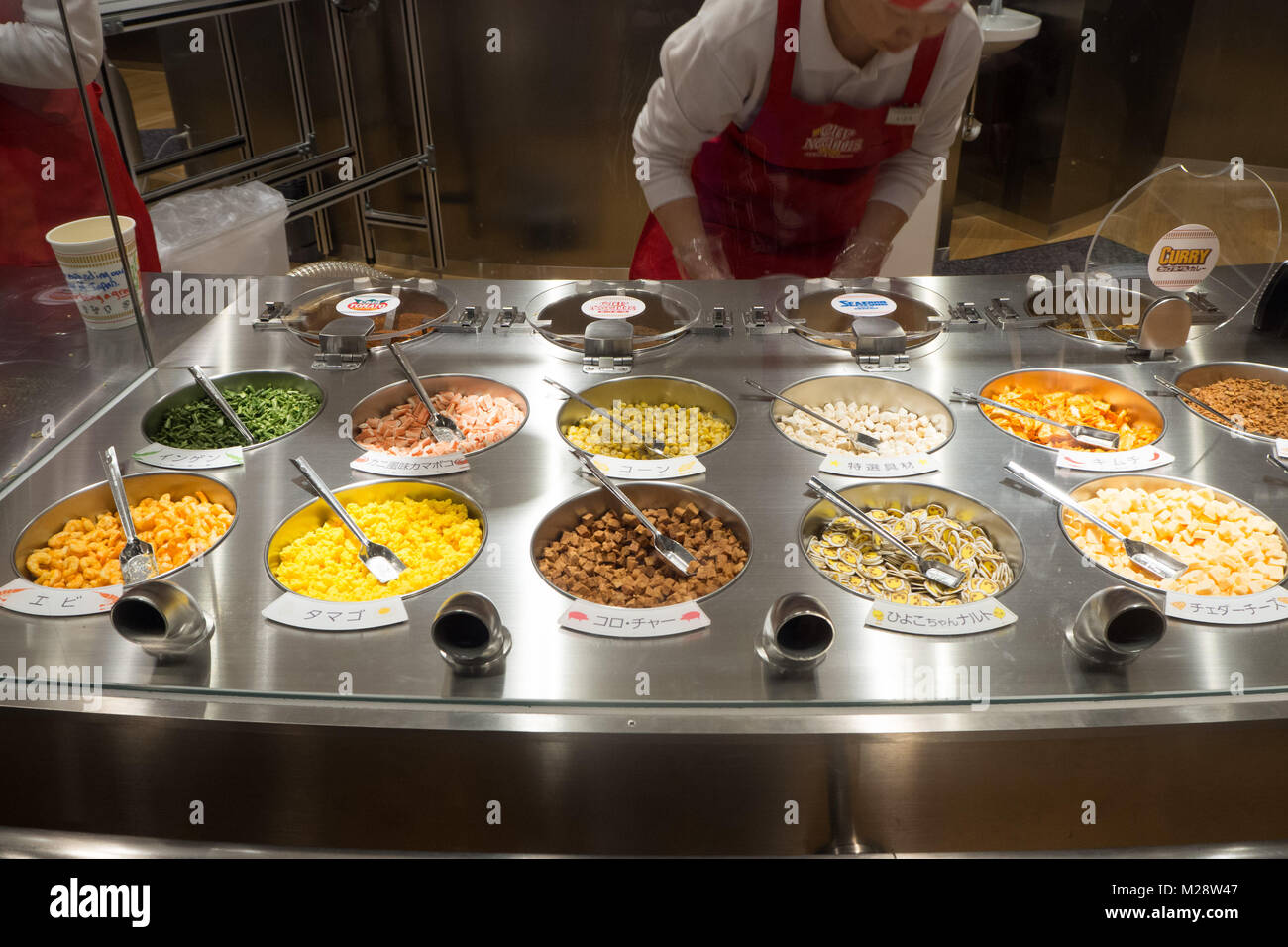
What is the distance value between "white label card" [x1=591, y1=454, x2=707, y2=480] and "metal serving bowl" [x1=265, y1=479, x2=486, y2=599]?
21cm

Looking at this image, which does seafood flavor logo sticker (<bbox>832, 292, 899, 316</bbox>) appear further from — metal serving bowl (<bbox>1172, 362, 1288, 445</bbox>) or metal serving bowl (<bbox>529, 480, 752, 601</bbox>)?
metal serving bowl (<bbox>529, 480, 752, 601</bbox>)

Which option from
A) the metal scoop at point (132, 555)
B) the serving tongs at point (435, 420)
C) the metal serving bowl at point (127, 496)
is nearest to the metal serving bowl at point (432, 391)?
the serving tongs at point (435, 420)

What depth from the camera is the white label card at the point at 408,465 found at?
1355mm

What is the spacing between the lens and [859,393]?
5.24ft

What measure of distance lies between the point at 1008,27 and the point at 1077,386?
3.29 meters

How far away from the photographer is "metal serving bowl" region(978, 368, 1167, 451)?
1.53 m

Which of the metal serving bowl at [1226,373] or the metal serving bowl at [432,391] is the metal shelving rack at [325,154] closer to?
the metal serving bowl at [432,391]

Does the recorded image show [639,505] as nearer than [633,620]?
No

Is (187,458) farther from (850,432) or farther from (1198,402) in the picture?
(1198,402)

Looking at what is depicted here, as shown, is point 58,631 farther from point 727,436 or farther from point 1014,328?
point 1014,328

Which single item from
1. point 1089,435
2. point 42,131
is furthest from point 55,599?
point 1089,435

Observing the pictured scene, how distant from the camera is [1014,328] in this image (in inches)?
68.6

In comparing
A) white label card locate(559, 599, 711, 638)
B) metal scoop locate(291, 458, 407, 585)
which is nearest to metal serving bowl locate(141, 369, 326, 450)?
metal scoop locate(291, 458, 407, 585)
